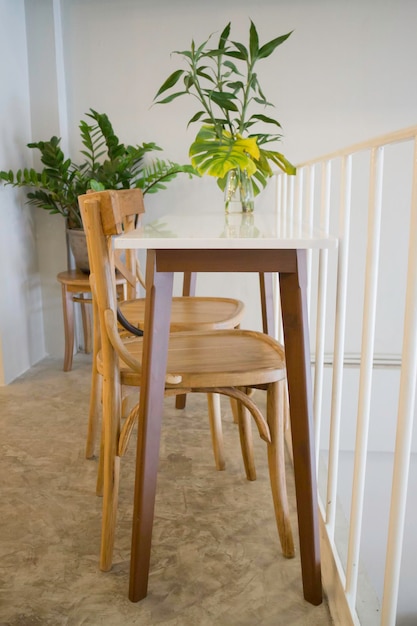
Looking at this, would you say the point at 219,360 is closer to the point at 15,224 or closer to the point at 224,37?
the point at 224,37

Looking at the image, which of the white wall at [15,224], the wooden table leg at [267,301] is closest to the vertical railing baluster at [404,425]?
the wooden table leg at [267,301]

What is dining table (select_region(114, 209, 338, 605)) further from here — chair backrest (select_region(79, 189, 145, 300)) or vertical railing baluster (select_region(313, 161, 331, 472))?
vertical railing baluster (select_region(313, 161, 331, 472))

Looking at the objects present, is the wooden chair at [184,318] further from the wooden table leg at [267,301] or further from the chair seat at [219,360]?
the chair seat at [219,360]

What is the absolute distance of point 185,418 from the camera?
2543 millimetres

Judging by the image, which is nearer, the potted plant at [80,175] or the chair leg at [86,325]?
the potted plant at [80,175]

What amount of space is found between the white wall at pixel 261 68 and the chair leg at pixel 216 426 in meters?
1.81

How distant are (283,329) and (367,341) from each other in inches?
8.8

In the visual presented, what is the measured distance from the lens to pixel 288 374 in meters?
1.29

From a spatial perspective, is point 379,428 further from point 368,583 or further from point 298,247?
point 298,247

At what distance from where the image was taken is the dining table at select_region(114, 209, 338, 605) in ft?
3.74

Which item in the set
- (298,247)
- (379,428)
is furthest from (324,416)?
(298,247)

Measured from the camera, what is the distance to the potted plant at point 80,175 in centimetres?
305

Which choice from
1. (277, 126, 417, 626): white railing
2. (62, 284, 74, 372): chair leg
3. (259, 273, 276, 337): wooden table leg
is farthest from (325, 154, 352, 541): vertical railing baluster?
(62, 284, 74, 372): chair leg

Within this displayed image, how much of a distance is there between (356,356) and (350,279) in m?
0.49
